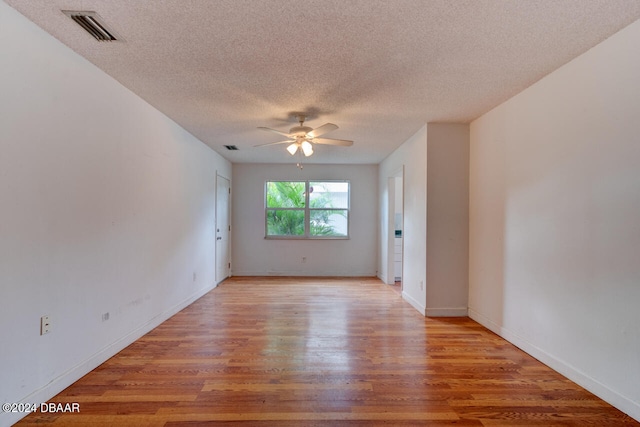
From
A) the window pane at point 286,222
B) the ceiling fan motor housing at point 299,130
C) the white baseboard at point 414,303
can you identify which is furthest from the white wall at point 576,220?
the window pane at point 286,222

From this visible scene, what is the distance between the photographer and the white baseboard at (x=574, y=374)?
5.96 ft

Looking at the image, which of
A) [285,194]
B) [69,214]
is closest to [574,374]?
[69,214]

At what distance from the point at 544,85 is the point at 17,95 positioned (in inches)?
147

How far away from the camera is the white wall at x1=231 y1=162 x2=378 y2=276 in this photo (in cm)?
643

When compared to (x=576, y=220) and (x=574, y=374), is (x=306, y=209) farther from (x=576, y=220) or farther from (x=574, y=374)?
(x=574, y=374)

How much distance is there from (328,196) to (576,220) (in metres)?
4.69

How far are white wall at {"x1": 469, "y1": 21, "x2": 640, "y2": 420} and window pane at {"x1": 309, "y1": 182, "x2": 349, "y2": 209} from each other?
3609 millimetres

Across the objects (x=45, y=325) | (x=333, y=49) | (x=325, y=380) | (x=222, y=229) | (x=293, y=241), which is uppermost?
(x=333, y=49)

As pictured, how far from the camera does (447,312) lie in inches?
145

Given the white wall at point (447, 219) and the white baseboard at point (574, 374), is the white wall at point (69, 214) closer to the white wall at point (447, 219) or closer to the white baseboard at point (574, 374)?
the white wall at point (447, 219)

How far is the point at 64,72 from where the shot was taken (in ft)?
6.83

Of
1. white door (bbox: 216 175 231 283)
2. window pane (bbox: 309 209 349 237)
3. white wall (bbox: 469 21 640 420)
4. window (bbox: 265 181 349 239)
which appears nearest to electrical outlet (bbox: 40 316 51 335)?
white door (bbox: 216 175 231 283)

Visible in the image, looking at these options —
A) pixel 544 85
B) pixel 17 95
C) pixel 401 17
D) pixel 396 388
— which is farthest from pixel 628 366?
pixel 17 95

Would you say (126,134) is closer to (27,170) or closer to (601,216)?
(27,170)
